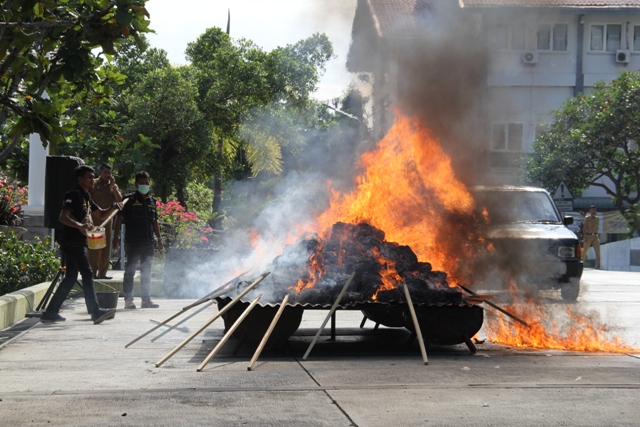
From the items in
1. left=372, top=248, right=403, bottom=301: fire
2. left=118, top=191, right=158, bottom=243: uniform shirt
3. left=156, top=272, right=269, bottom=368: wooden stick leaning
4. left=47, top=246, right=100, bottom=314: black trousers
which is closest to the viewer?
left=156, top=272, right=269, bottom=368: wooden stick leaning

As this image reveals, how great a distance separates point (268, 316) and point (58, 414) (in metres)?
2.93

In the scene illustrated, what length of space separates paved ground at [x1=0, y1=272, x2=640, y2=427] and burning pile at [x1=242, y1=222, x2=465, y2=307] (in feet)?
1.83

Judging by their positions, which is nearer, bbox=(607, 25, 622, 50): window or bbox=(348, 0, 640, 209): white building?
bbox=(348, 0, 640, 209): white building

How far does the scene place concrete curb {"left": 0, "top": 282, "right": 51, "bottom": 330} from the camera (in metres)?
10.2

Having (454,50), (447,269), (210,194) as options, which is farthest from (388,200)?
(210,194)

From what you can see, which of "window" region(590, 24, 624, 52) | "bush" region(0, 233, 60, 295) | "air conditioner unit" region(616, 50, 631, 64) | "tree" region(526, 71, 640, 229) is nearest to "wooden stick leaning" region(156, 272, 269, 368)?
"bush" region(0, 233, 60, 295)

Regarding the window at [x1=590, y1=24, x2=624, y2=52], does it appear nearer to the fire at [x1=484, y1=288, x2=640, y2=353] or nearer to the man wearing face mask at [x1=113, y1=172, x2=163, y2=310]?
the man wearing face mask at [x1=113, y1=172, x2=163, y2=310]

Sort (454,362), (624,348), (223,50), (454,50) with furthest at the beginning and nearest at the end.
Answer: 1. (223,50)
2. (454,50)
3. (624,348)
4. (454,362)

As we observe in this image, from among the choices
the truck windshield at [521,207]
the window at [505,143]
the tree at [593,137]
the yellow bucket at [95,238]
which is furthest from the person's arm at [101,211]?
the tree at [593,137]

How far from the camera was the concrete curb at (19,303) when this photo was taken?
10.2 metres

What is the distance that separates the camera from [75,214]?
10719 millimetres

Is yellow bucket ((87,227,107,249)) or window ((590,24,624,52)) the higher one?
window ((590,24,624,52))

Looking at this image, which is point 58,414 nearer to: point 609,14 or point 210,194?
point 609,14

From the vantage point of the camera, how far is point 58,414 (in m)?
5.64
